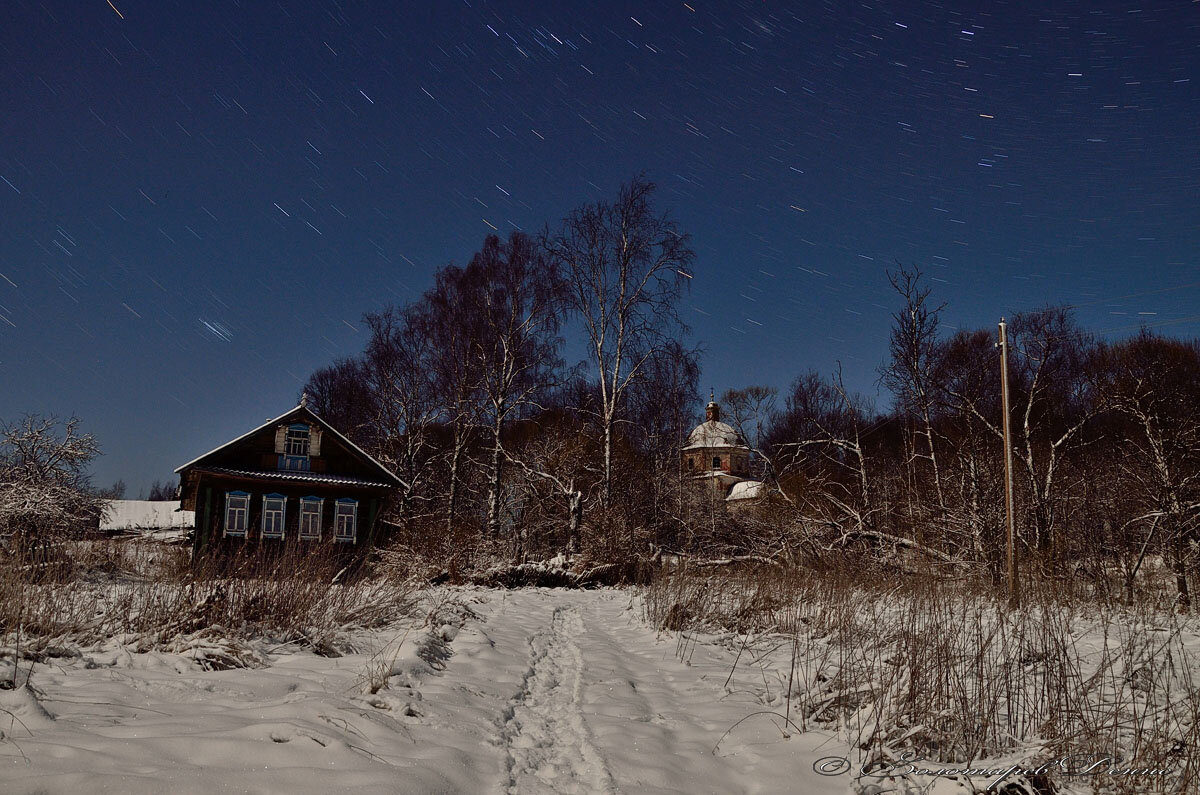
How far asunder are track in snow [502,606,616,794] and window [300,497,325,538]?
19658 millimetres

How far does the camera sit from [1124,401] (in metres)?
12.9

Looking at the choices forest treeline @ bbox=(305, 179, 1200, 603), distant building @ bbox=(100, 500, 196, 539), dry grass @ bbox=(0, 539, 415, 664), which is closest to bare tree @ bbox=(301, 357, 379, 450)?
forest treeline @ bbox=(305, 179, 1200, 603)

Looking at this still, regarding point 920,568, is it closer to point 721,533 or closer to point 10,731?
point 10,731

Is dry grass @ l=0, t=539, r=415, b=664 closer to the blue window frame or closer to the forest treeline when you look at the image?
the forest treeline

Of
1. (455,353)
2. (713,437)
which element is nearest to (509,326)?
(455,353)

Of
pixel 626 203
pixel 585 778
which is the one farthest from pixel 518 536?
Result: pixel 585 778

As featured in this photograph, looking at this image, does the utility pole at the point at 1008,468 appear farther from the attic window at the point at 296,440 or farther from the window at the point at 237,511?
the window at the point at 237,511

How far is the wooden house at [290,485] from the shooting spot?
2233 cm

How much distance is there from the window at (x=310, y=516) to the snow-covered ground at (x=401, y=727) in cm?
1900

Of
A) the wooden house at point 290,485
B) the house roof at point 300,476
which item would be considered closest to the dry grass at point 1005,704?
the house roof at point 300,476

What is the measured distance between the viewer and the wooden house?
2233cm

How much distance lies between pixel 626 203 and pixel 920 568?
16700mm
